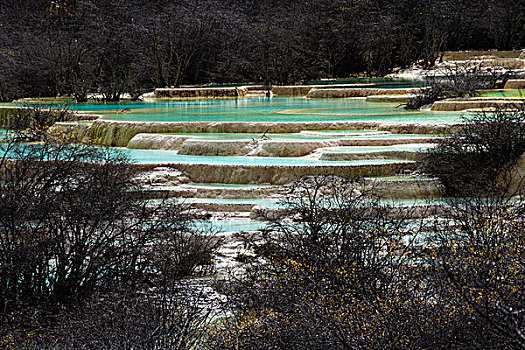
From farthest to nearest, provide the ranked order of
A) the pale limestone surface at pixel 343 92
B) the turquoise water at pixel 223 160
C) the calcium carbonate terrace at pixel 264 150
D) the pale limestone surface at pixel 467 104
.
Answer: the pale limestone surface at pixel 343 92
the pale limestone surface at pixel 467 104
the turquoise water at pixel 223 160
the calcium carbonate terrace at pixel 264 150

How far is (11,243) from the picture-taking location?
7262 mm

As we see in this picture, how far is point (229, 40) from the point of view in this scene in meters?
43.8

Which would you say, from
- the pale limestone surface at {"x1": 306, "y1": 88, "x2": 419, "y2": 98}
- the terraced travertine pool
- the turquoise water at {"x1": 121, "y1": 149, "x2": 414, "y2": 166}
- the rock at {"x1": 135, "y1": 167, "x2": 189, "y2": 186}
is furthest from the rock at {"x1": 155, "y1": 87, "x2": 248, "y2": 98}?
the rock at {"x1": 135, "y1": 167, "x2": 189, "y2": 186}

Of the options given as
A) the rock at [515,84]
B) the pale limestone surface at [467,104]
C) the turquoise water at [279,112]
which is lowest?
the turquoise water at [279,112]

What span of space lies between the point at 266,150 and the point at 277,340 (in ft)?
29.0

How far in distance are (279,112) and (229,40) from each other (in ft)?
79.3

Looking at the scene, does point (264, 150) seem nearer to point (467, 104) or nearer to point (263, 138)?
point (263, 138)

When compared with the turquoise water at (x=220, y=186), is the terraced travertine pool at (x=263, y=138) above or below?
above

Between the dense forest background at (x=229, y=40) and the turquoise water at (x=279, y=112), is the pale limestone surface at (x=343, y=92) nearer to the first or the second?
the turquoise water at (x=279, y=112)

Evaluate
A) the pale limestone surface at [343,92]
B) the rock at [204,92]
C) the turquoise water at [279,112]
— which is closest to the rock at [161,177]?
the turquoise water at [279,112]

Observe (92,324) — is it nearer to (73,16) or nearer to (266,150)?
(266,150)

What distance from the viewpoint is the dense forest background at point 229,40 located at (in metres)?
36.8

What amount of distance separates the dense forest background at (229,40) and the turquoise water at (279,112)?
7055 millimetres

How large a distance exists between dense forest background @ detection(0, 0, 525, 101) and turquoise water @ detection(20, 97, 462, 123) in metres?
7.05
